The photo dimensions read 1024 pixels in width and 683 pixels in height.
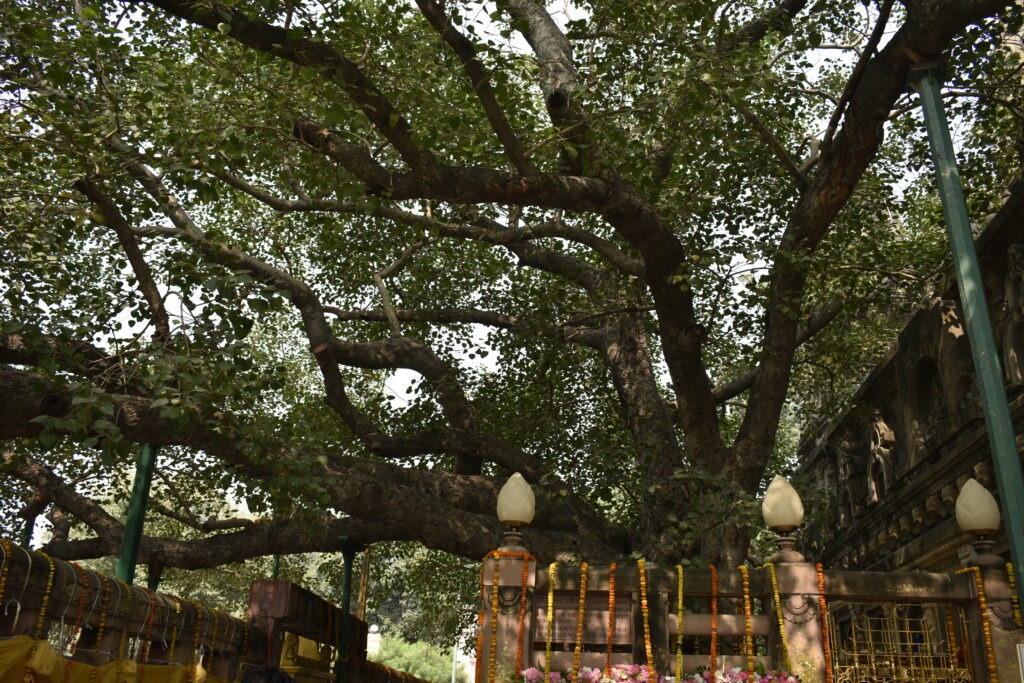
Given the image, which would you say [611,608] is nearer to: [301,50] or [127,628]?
[127,628]

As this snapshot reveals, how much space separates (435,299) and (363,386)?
304 cm

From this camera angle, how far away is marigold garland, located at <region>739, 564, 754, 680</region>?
595 centimetres

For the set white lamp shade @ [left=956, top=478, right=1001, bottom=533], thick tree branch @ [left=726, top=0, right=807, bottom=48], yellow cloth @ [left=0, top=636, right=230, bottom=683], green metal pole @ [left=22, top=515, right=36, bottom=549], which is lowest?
yellow cloth @ [left=0, top=636, right=230, bottom=683]

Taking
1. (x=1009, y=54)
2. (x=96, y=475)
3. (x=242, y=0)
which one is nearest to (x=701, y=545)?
(x=242, y=0)

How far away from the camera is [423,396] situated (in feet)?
47.9

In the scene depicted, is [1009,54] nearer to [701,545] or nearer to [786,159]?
[786,159]

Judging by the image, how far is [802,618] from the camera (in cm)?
605

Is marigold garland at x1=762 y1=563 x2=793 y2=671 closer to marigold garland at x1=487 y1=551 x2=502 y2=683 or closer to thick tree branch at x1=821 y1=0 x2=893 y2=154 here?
marigold garland at x1=487 y1=551 x2=502 y2=683

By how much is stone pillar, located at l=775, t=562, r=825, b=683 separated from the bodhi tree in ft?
7.79

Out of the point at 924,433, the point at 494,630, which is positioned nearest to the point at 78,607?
the point at 494,630

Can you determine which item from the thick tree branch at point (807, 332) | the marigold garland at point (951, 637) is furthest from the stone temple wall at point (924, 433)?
the thick tree branch at point (807, 332)

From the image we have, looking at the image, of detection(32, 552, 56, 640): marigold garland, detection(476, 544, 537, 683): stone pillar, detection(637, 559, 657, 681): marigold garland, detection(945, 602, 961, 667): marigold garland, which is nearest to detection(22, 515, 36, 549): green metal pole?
detection(32, 552, 56, 640): marigold garland

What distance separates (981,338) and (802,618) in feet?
7.14

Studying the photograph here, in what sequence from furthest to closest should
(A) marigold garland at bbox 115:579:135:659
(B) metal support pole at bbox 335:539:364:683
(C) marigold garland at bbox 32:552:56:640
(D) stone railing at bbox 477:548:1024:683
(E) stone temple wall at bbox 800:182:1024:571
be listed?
(B) metal support pole at bbox 335:539:364:683
(E) stone temple wall at bbox 800:182:1024:571
(A) marigold garland at bbox 115:579:135:659
(D) stone railing at bbox 477:548:1024:683
(C) marigold garland at bbox 32:552:56:640
